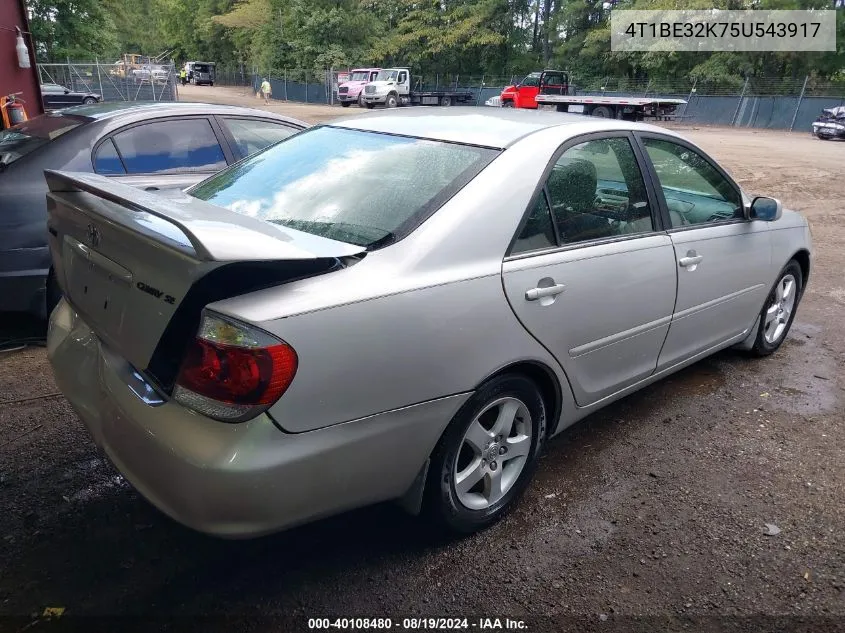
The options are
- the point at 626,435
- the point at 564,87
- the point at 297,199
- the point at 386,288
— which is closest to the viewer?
the point at 386,288

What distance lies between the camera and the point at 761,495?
298cm

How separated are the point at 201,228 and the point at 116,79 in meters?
26.9

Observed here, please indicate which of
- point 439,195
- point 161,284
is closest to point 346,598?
point 161,284

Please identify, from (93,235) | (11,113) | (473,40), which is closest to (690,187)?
(93,235)

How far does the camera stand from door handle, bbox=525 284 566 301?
250 centimetres

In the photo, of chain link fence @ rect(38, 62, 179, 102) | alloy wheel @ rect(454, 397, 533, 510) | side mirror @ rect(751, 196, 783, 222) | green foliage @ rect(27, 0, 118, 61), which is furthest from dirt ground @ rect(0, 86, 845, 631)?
green foliage @ rect(27, 0, 118, 61)

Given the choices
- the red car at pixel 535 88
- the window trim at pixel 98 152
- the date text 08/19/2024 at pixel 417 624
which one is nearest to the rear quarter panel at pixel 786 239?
the date text 08/19/2024 at pixel 417 624

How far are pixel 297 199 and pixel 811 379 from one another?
3.51 m

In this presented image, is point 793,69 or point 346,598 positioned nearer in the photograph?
point 346,598

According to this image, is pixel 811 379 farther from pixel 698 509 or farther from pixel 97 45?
pixel 97 45

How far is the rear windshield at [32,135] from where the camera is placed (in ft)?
13.8

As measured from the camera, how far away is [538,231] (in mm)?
2635

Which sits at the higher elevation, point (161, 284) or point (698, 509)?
point (161, 284)

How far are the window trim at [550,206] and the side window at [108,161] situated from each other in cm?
306
